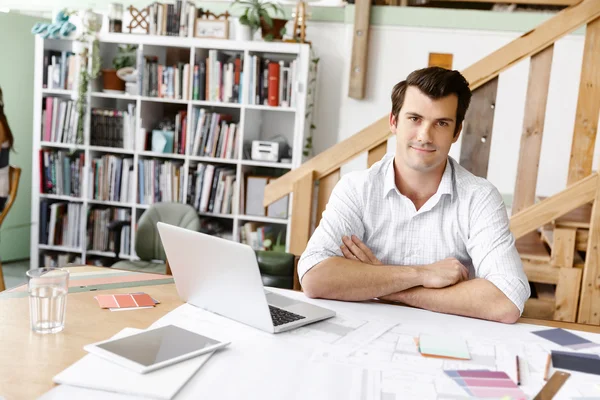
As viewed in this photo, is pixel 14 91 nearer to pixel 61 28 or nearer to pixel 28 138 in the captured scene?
pixel 28 138

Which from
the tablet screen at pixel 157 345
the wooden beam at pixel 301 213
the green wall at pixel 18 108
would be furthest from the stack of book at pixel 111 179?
the tablet screen at pixel 157 345

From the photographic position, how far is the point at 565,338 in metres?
1.54

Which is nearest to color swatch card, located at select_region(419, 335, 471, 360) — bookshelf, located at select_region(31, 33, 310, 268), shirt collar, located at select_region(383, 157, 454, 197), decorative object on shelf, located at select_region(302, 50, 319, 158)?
shirt collar, located at select_region(383, 157, 454, 197)

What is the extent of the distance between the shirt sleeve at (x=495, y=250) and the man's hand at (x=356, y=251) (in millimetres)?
311

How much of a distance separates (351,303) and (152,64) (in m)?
3.04

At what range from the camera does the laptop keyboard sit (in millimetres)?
1490

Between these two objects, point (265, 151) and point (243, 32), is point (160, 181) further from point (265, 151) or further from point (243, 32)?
point (243, 32)

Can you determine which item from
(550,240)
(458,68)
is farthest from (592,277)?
(458,68)

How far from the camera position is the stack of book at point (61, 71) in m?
4.35

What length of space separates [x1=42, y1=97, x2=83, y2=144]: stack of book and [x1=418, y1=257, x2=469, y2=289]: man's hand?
327 cm

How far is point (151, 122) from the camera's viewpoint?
446cm

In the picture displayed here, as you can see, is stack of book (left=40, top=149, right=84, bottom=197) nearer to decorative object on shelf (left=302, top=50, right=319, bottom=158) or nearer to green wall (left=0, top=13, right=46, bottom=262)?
green wall (left=0, top=13, right=46, bottom=262)

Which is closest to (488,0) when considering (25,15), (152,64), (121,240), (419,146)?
(152,64)

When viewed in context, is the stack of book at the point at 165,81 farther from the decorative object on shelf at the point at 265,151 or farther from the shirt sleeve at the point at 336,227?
the shirt sleeve at the point at 336,227
